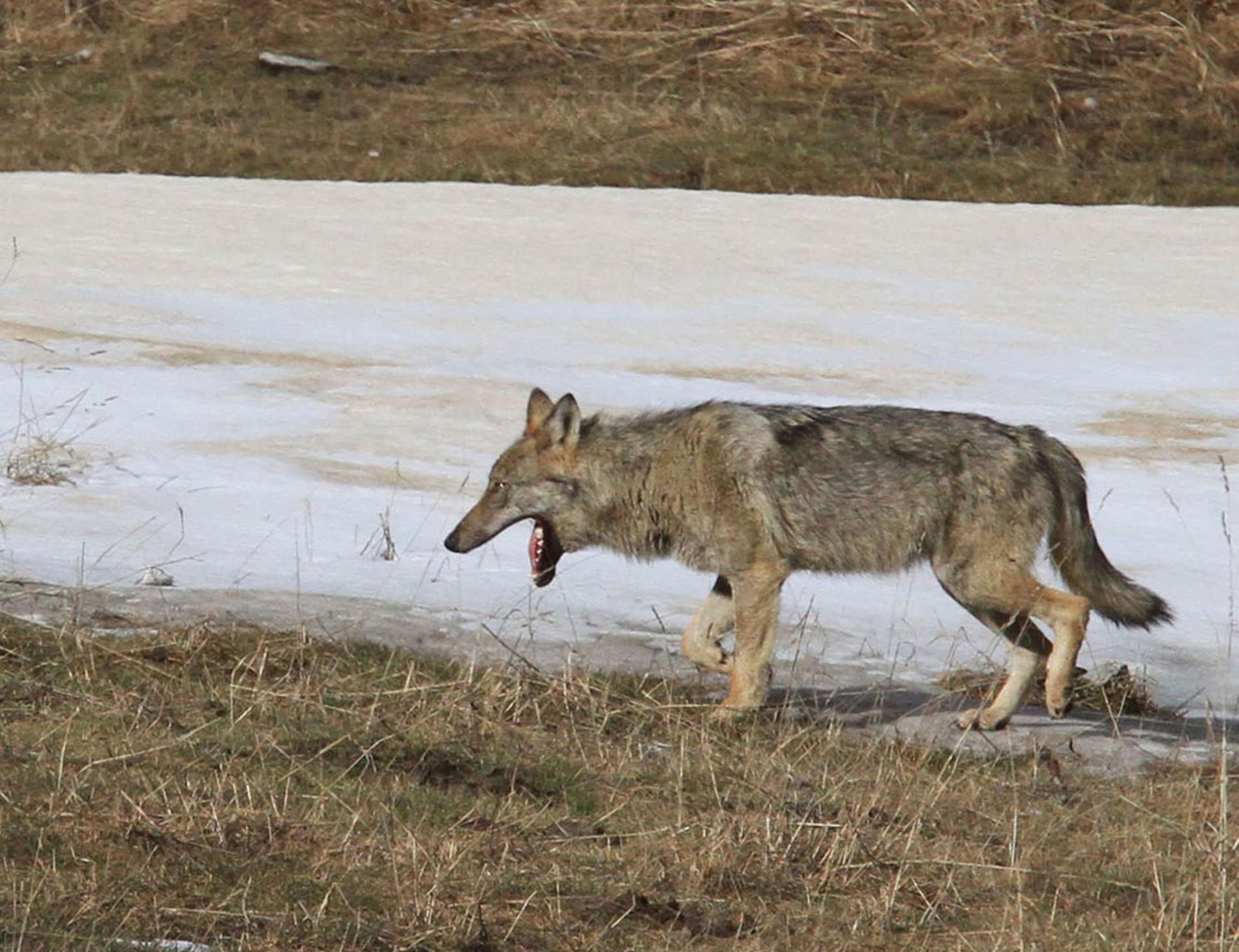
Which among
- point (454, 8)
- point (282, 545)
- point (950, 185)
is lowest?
point (282, 545)

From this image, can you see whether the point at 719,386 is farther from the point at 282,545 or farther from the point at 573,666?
the point at 573,666

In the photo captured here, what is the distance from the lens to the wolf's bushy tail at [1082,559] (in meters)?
6.98

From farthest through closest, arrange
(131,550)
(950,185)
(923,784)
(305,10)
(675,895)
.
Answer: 1. (305,10)
2. (950,185)
3. (131,550)
4. (923,784)
5. (675,895)

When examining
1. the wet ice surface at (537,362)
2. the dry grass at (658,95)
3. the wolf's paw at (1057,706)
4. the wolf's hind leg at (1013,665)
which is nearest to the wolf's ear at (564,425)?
the wet ice surface at (537,362)

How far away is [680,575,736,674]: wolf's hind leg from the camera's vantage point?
704cm

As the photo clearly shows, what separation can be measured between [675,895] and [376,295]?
10.2m

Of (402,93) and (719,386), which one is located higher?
(402,93)

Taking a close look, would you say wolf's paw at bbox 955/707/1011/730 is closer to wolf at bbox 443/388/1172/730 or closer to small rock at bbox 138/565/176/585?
wolf at bbox 443/388/1172/730

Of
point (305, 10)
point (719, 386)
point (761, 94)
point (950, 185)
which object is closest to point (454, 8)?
point (305, 10)

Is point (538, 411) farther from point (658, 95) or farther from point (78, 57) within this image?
point (78, 57)

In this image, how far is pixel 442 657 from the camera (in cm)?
711

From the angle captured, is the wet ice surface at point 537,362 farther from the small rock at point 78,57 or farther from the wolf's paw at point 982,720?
the small rock at point 78,57

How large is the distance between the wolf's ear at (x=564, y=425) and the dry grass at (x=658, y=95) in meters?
11.7

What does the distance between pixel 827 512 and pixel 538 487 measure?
1.11 metres
